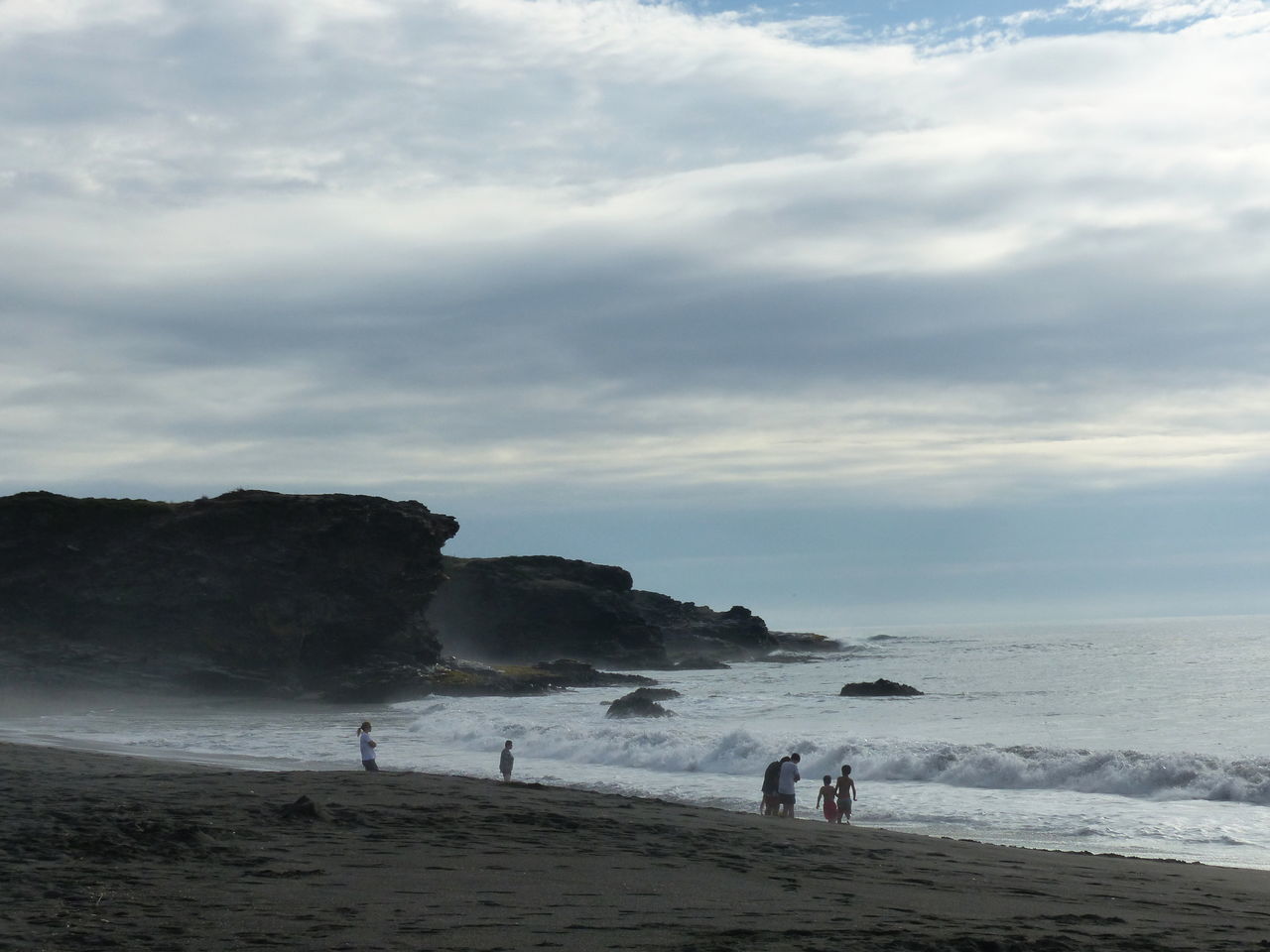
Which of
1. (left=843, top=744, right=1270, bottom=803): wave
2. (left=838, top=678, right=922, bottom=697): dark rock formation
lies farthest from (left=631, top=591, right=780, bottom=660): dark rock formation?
(left=843, top=744, right=1270, bottom=803): wave

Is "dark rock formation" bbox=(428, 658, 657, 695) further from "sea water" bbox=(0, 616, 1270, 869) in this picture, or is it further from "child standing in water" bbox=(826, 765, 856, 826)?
"child standing in water" bbox=(826, 765, 856, 826)

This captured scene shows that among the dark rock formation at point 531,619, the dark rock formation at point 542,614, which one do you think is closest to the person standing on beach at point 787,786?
the dark rock formation at point 542,614

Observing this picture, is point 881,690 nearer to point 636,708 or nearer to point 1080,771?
point 636,708

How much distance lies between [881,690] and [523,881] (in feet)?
167

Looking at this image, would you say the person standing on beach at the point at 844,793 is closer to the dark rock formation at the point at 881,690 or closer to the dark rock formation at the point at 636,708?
the dark rock formation at the point at 636,708

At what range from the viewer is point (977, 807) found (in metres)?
21.2

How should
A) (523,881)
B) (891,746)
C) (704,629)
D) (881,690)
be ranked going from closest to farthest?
(523,881) < (891,746) < (881,690) < (704,629)

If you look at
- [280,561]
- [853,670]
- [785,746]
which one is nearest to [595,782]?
[785,746]

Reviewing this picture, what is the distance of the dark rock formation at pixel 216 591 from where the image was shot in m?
54.7

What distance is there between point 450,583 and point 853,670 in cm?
3223

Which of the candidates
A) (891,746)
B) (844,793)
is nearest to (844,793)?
(844,793)

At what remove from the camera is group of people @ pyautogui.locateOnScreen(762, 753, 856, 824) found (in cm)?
1827

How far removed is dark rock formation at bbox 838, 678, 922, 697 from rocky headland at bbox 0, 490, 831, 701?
54.1 ft

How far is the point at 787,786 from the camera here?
59.9 ft
